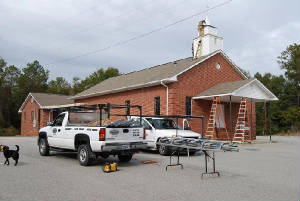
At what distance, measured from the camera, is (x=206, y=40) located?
27.1 metres

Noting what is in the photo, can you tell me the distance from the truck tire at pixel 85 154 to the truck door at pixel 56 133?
1581mm

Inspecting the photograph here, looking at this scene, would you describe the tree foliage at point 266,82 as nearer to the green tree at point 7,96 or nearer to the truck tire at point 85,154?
the green tree at point 7,96

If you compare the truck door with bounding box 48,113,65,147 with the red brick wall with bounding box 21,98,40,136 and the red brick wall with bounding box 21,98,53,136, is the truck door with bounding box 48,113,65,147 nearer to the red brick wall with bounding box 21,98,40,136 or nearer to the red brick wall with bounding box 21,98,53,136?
the red brick wall with bounding box 21,98,53,136

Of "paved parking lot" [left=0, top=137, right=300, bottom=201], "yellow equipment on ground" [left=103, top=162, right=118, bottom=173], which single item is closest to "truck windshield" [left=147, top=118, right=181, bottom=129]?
"paved parking lot" [left=0, top=137, right=300, bottom=201]

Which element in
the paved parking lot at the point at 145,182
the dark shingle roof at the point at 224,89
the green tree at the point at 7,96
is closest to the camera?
the paved parking lot at the point at 145,182

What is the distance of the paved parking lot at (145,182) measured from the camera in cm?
637

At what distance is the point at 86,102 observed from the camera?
31109 millimetres

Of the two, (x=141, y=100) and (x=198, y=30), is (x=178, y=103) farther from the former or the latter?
(x=198, y=30)

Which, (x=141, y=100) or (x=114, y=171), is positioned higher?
(x=141, y=100)

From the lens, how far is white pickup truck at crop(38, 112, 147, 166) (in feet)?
32.1

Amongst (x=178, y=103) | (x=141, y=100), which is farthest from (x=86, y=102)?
(x=178, y=103)

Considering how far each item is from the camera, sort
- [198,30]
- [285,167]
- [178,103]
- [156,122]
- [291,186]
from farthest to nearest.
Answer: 1. [198,30]
2. [178,103]
3. [156,122]
4. [285,167]
5. [291,186]

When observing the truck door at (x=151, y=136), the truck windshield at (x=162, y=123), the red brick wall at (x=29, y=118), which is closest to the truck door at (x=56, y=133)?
the truck door at (x=151, y=136)

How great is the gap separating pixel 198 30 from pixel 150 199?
2435cm
